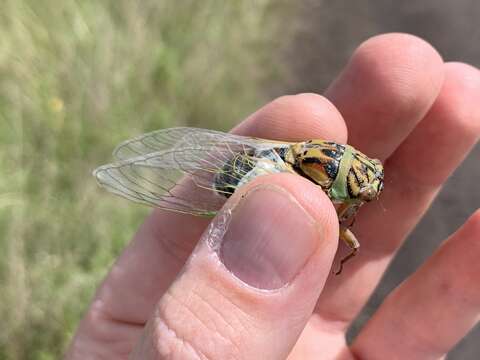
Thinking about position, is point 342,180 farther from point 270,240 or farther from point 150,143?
point 150,143

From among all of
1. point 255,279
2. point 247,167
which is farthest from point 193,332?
point 247,167

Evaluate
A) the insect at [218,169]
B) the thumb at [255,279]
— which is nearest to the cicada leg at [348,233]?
the insect at [218,169]

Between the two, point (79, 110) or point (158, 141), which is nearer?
point (158, 141)

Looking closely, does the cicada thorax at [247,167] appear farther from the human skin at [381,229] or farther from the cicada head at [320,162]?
the human skin at [381,229]

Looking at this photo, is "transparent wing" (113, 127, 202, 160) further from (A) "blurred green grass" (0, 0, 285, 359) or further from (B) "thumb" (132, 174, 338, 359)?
Answer: (B) "thumb" (132, 174, 338, 359)

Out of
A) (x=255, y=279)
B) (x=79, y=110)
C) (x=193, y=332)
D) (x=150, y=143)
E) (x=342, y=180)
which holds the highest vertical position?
(x=342, y=180)

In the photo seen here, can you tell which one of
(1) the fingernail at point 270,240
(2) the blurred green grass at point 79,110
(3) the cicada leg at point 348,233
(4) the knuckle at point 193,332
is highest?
(1) the fingernail at point 270,240

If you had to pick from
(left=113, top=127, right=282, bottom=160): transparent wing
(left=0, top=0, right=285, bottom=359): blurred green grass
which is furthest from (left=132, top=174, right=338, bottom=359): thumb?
(left=0, top=0, right=285, bottom=359): blurred green grass
